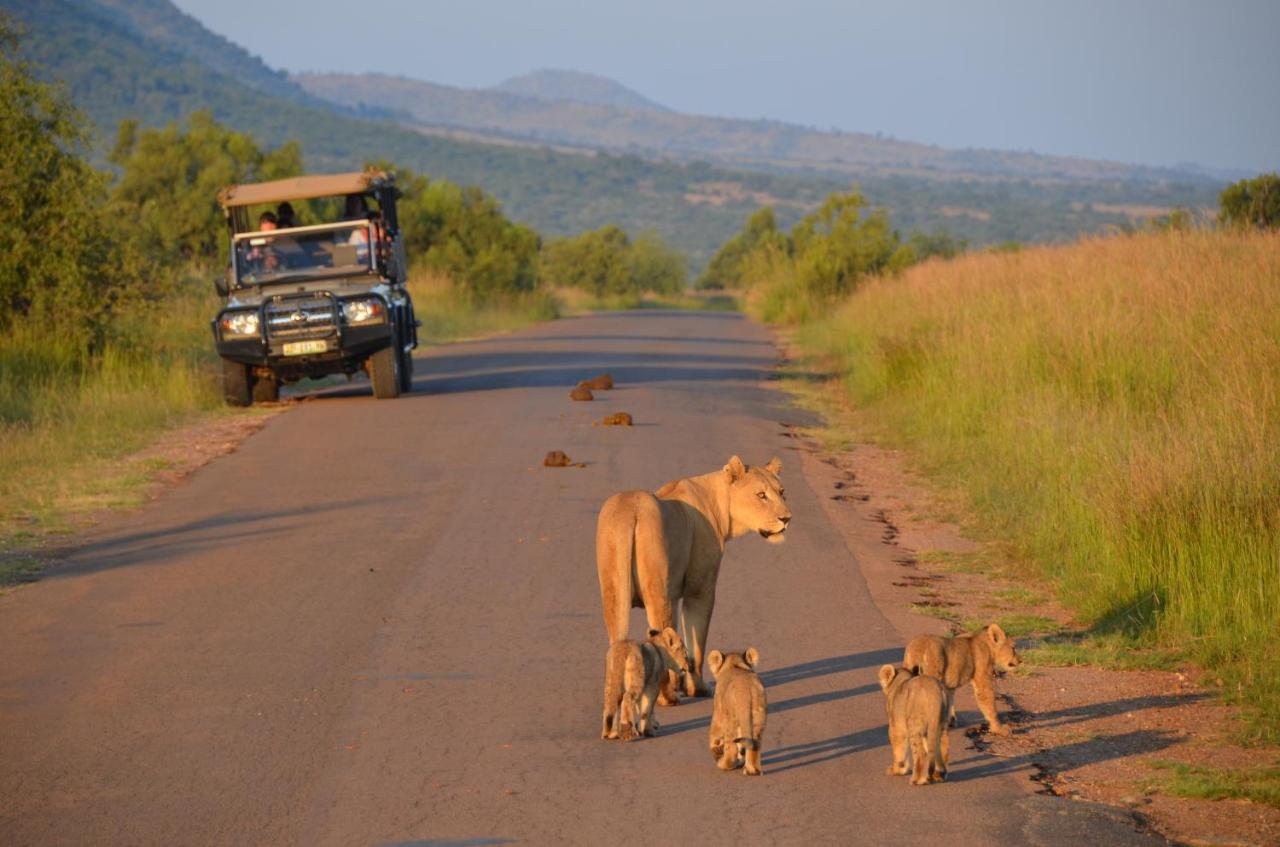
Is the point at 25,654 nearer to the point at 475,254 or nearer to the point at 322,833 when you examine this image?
the point at 322,833

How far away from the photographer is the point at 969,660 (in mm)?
6883

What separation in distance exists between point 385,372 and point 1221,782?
14315mm

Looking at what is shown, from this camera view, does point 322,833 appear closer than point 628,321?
Yes

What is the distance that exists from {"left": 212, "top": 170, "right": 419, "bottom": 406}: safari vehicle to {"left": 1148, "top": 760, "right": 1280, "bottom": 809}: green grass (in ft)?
45.2

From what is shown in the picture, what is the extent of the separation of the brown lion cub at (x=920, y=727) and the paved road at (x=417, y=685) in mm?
90

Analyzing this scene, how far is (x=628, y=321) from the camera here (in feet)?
141

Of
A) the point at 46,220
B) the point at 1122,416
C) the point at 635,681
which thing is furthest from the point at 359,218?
the point at 635,681

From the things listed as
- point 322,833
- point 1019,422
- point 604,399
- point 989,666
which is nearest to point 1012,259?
point 604,399

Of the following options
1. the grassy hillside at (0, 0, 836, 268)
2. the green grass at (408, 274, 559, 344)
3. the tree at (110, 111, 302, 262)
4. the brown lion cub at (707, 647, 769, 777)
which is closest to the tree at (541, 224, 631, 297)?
the green grass at (408, 274, 559, 344)

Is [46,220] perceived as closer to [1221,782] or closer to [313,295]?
[313,295]

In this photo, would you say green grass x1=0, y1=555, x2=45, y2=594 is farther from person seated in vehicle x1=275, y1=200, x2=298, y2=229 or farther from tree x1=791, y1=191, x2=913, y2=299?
tree x1=791, y1=191, x2=913, y2=299

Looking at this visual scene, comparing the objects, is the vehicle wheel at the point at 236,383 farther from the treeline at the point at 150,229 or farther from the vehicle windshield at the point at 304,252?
the treeline at the point at 150,229

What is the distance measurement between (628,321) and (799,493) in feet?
98.7

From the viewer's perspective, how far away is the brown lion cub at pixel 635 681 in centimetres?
638
